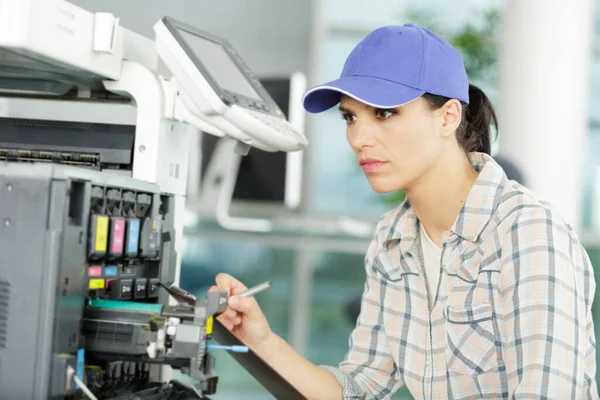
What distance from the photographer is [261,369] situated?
1.69 m

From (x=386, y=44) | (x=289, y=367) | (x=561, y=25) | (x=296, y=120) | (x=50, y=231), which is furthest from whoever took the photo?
(x=561, y=25)

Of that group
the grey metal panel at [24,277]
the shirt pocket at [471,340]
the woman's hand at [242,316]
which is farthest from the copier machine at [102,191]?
the shirt pocket at [471,340]

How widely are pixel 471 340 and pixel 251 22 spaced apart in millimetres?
4328

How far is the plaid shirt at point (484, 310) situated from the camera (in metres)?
1.49

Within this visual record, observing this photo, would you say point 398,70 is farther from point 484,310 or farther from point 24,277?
point 24,277

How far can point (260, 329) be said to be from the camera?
176 cm

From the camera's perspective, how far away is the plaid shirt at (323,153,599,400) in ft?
4.89

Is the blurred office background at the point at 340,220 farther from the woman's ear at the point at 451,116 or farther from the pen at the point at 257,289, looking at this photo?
the pen at the point at 257,289

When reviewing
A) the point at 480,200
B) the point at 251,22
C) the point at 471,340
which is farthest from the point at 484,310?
A: the point at 251,22

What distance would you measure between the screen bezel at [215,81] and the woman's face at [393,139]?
17cm

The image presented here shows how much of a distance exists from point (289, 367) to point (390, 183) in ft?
1.42

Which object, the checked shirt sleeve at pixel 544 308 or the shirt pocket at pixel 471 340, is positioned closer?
the checked shirt sleeve at pixel 544 308

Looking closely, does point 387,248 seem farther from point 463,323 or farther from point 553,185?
point 553,185

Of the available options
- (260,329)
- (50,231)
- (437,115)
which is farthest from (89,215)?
(437,115)
